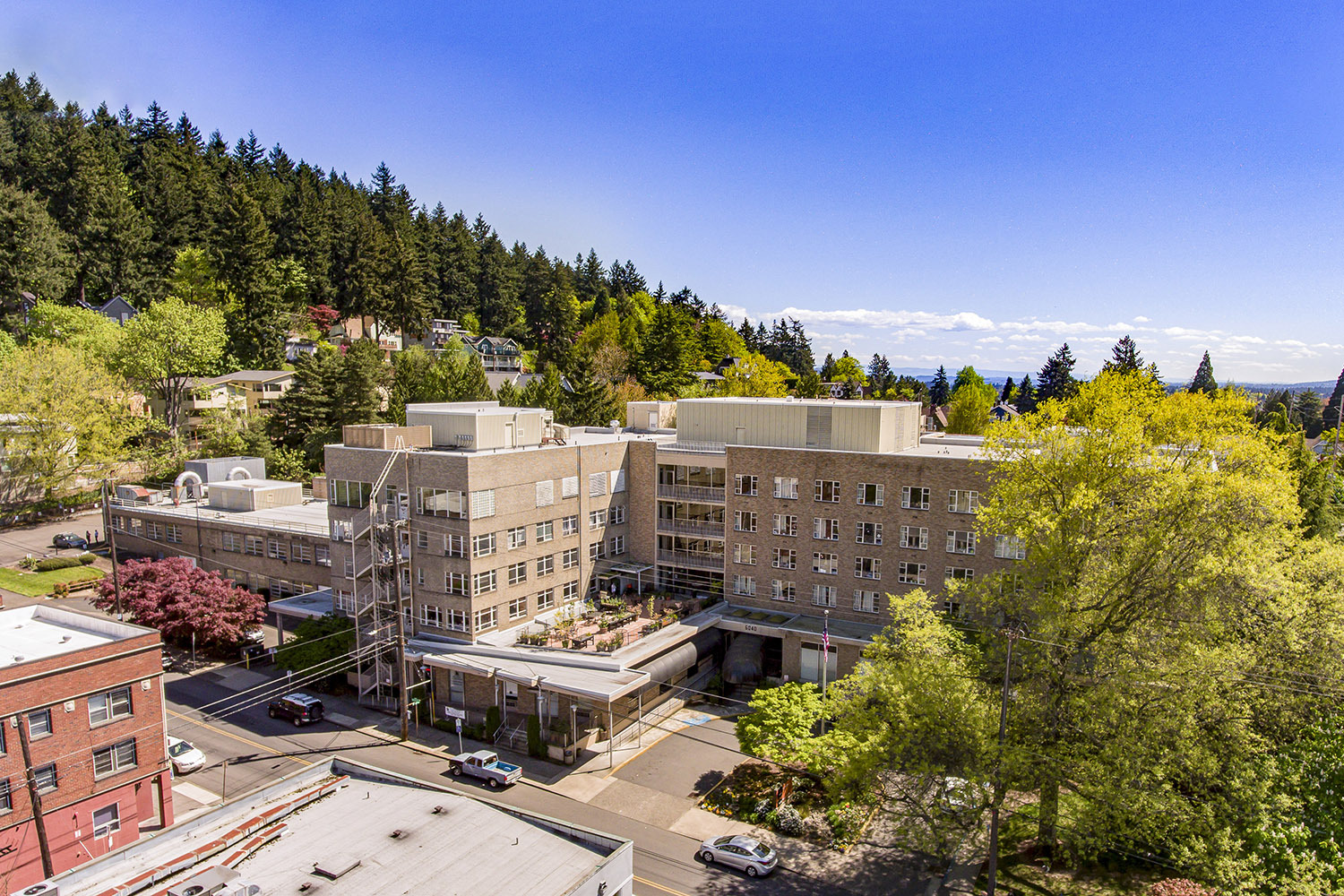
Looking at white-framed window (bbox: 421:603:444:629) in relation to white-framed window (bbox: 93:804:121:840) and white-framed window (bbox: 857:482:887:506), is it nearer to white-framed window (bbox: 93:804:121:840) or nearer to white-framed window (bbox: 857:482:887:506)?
white-framed window (bbox: 93:804:121:840)

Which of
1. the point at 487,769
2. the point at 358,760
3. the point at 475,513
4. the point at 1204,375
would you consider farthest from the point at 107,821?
the point at 1204,375

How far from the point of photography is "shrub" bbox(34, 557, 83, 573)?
61.5 m

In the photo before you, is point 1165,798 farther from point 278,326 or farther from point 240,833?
point 278,326

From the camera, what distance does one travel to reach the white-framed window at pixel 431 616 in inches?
1719

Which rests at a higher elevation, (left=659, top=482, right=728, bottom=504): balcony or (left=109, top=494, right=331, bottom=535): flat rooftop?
(left=659, top=482, right=728, bottom=504): balcony

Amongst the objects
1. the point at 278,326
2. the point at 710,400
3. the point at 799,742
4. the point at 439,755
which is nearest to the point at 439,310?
the point at 278,326

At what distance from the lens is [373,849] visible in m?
19.2

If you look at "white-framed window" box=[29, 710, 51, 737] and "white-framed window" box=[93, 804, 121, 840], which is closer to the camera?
"white-framed window" box=[29, 710, 51, 737]

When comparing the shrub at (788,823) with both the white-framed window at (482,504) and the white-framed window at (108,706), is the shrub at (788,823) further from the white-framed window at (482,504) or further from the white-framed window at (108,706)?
the white-framed window at (108,706)

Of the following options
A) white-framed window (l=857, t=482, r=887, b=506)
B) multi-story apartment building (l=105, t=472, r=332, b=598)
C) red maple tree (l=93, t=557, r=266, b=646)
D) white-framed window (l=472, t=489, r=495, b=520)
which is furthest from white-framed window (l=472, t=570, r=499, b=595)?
white-framed window (l=857, t=482, r=887, b=506)

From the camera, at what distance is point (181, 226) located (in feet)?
348

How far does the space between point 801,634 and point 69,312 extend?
92324mm

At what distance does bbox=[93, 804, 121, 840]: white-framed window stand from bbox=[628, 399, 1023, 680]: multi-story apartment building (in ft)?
102

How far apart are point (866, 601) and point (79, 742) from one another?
128ft
